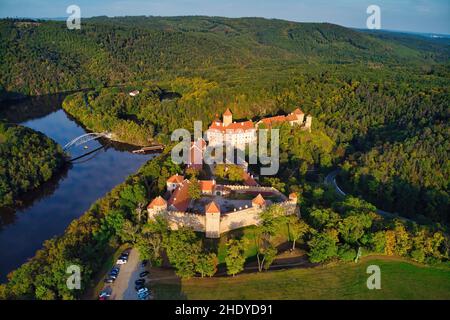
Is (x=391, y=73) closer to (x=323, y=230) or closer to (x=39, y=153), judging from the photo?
(x=323, y=230)

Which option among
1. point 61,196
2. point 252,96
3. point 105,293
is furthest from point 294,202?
point 252,96

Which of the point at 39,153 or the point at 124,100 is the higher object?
the point at 124,100

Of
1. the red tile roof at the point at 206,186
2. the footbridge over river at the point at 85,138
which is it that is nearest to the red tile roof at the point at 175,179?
the red tile roof at the point at 206,186

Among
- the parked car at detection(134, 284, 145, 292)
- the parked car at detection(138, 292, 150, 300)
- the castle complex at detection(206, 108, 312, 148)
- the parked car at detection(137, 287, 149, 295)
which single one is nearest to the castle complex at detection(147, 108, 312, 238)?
the parked car at detection(134, 284, 145, 292)

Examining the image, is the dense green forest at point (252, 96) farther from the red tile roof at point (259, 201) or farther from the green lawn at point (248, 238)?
the red tile roof at point (259, 201)

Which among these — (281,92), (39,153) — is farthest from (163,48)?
(39,153)

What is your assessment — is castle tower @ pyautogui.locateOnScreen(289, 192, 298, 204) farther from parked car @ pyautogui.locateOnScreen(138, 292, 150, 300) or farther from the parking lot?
parked car @ pyautogui.locateOnScreen(138, 292, 150, 300)

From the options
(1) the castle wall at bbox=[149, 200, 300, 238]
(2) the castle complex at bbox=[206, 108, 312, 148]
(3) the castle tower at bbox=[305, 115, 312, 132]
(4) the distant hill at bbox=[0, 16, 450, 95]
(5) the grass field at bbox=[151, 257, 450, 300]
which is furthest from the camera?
(4) the distant hill at bbox=[0, 16, 450, 95]
